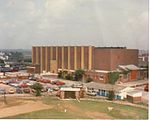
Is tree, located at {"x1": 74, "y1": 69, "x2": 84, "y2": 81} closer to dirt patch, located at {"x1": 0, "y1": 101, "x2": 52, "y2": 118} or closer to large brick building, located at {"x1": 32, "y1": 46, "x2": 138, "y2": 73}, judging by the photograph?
large brick building, located at {"x1": 32, "y1": 46, "x2": 138, "y2": 73}

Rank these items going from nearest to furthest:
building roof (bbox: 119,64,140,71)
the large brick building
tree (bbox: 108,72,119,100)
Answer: the large brick building, building roof (bbox: 119,64,140,71), tree (bbox: 108,72,119,100)

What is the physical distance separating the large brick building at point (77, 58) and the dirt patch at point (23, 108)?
59cm

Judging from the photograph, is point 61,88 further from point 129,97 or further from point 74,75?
point 129,97

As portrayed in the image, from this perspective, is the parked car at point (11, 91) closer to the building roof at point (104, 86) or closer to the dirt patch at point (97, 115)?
the building roof at point (104, 86)

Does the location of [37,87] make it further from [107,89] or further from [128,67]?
[128,67]

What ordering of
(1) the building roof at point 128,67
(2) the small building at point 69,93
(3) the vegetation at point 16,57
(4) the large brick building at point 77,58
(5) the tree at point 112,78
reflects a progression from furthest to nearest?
1. (5) the tree at point 112,78
2. (1) the building roof at point 128,67
3. (4) the large brick building at point 77,58
4. (2) the small building at point 69,93
5. (3) the vegetation at point 16,57

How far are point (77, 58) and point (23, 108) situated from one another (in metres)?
1.16

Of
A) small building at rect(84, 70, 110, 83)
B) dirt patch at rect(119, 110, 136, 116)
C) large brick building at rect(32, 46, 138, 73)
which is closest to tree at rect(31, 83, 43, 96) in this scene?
large brick building at rect(32, 46, 138, 73)

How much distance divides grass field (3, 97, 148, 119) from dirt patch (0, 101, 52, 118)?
0.09m

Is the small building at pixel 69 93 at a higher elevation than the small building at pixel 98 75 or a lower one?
lower

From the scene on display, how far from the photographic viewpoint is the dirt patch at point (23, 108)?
7.98 ft

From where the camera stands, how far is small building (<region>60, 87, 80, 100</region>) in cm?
311

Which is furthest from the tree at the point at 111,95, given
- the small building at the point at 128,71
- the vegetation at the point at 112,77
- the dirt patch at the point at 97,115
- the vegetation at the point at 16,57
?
the vegetation at the point at 16,57

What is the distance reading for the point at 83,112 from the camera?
99.9 inches
